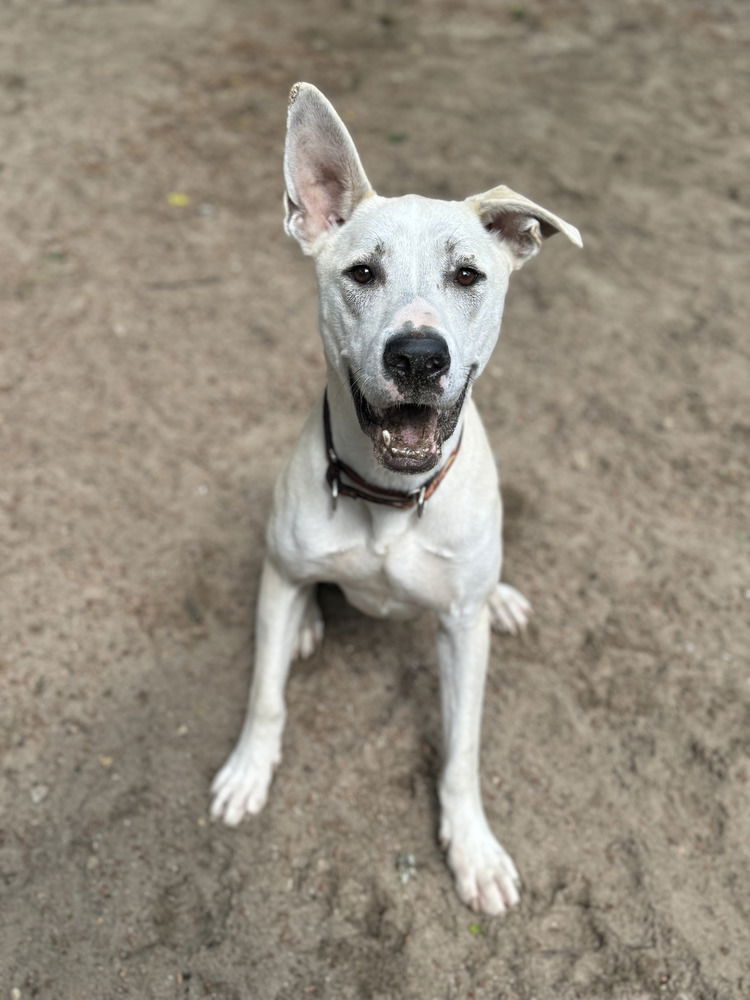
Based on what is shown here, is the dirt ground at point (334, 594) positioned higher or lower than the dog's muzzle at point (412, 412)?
lower

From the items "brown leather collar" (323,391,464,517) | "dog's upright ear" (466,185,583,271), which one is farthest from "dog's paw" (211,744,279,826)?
"dog's upright ear" (466,185,583,271)

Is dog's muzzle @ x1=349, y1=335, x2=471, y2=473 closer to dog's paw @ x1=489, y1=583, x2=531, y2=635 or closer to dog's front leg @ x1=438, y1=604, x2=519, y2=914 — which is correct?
dog's front leg @ x1=438, y1=604, x2=519, y2=914

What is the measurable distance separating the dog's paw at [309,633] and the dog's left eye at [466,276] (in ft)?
5.15

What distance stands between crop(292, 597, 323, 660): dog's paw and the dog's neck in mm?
1073

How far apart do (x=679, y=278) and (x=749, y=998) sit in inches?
161

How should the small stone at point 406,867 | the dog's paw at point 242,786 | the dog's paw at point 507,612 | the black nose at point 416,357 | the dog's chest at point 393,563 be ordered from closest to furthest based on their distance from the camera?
the black nose at point 416,357 < the dog's chest at point 393,563 < the small stone at point 406,867 < the dog's paw at point 242,786 < the dog's paw at point 507,612

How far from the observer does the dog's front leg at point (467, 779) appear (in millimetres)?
2934

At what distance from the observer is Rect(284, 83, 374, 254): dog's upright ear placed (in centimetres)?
244

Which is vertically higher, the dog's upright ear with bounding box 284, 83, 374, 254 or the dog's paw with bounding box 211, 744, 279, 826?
the dog's upright ear with bounding box 284, 83, 374, 254

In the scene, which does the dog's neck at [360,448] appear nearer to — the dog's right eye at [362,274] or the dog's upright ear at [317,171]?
the dog's right eye at [362,274]

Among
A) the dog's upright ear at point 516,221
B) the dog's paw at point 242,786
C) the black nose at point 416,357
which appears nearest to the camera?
the black nose at point 416,357

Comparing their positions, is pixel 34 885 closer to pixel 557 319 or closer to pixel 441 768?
pixel 441 768

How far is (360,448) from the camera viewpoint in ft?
8.70

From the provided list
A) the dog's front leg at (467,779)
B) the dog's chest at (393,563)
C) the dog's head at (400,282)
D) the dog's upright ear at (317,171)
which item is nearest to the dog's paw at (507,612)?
the dog's front leg at (467,779)
